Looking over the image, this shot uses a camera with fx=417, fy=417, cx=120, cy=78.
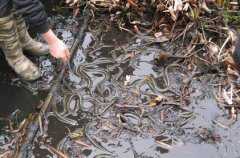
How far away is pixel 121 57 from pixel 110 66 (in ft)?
0.58

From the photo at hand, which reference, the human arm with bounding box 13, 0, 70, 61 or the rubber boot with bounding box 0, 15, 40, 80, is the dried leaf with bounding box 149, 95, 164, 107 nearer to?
the human arm with bounding box 13, 0, 70, 61

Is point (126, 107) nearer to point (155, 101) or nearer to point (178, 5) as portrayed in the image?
point (155, 101)

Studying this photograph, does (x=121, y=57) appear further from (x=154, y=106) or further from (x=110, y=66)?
(x=154, y=106)

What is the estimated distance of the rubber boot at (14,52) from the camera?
144 inches

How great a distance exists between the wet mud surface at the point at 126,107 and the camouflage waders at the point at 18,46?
136 millimetres

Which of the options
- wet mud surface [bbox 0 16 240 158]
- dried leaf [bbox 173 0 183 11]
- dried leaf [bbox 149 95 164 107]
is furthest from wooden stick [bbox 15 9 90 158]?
dried leaf [bbox 173 0 183 11]

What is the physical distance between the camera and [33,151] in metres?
3.49

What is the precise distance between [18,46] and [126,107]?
1.17 meters

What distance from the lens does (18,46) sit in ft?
12.9

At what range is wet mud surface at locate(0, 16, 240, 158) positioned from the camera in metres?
3.50

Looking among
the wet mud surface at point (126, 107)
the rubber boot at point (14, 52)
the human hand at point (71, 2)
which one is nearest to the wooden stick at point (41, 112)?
the wet mud surface at point (126, 107)

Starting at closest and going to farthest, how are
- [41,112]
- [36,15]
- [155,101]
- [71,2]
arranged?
[36,15]
[41,112]
[155,101]
[71,2]

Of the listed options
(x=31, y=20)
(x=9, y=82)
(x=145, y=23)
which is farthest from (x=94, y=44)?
(x=31, y=20)

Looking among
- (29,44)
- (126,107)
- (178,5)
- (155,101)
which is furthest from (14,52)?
(178,5)
